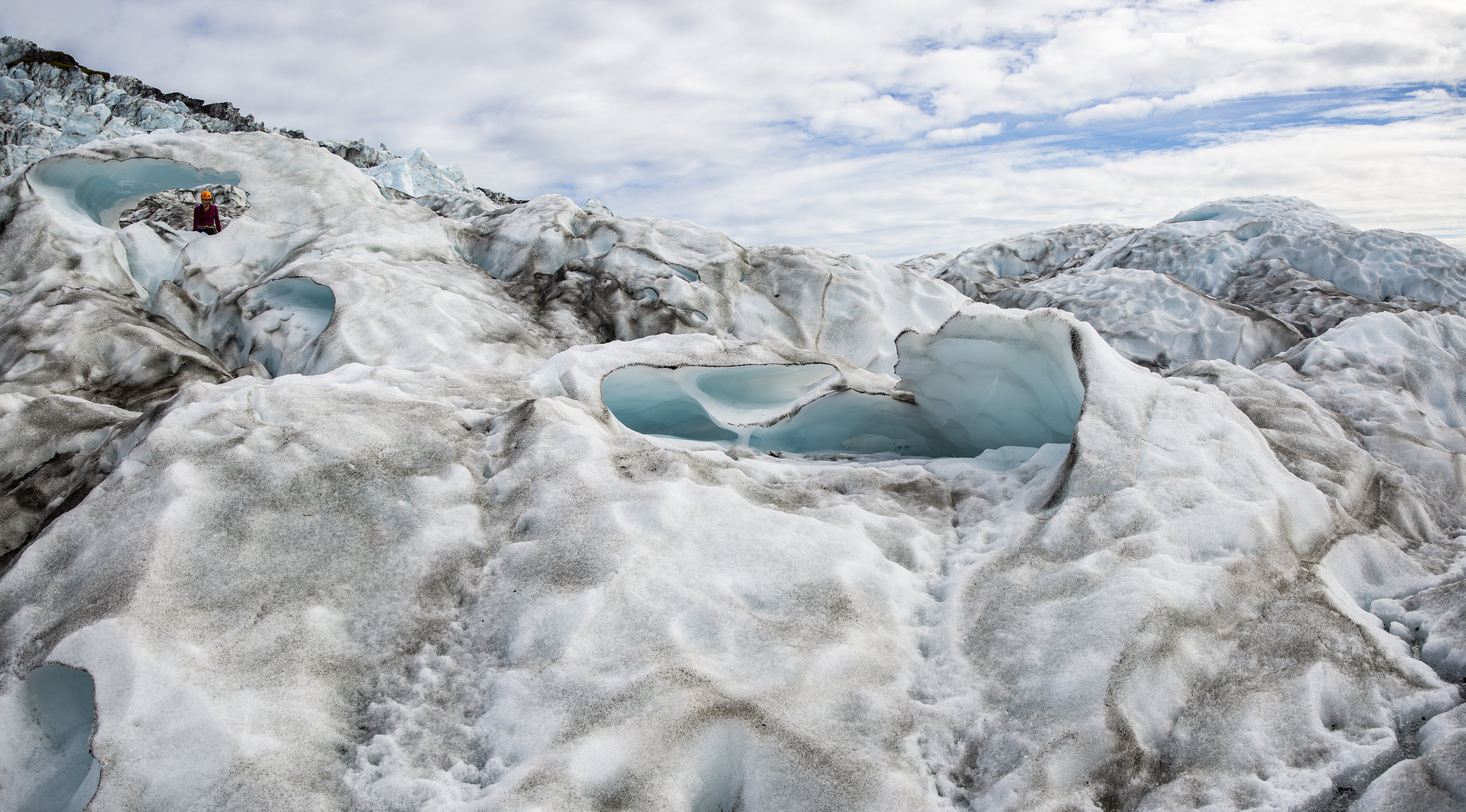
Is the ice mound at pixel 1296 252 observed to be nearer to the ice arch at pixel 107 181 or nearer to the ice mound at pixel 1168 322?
the ice mound at pixel 1168 322

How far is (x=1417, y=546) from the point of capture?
3686mm

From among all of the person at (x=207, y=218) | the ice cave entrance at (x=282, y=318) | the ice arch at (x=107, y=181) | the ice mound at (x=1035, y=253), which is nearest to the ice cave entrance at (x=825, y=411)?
the ice cave entrance at (x=282, y=318)

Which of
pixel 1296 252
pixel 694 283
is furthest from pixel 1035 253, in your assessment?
pixel 694 283

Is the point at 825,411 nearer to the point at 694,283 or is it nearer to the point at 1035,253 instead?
the point at 694,283

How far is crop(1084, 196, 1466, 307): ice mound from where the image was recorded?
14195 mm

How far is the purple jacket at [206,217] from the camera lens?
902 centimetres

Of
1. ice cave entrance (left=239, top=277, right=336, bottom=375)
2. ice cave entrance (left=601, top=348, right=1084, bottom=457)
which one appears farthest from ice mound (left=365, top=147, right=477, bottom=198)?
ice cave entrance (left=601, top=348, right=1084, bottom=457)

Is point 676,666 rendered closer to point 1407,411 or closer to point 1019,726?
point 1019,726

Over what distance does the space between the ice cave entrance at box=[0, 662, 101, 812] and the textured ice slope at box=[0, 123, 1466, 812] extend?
13mm

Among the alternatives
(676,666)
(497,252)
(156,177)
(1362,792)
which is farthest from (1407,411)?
(156,177)

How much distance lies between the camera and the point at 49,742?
246cm

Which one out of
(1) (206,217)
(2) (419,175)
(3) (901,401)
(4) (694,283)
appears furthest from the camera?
(2) (419,175)

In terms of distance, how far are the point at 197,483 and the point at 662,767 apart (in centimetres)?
221

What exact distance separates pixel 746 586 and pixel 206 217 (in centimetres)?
904
